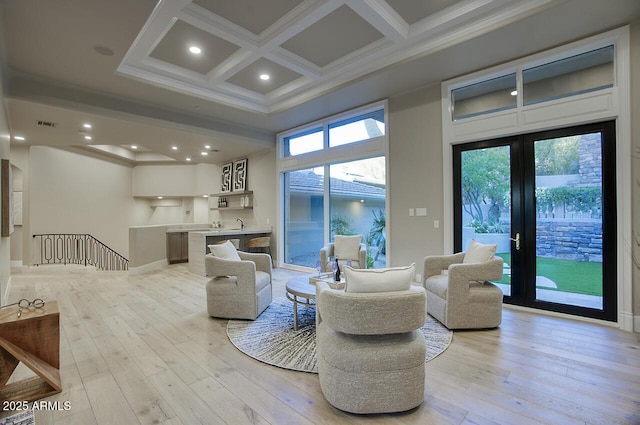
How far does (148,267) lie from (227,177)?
335 cm

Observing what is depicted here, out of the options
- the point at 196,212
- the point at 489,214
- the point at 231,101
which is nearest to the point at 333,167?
the point at 231,101

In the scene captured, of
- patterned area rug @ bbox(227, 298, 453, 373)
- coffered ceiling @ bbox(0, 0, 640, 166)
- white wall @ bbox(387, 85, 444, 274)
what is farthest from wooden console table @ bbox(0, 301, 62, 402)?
white wall @ bbox(387, 85, 444, 274)

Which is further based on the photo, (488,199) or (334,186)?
(334,186)

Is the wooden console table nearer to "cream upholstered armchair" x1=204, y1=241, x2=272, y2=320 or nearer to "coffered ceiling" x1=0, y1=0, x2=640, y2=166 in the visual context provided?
"cream upholstered armchair" x1=204, y1=241, x2=272, y2=320

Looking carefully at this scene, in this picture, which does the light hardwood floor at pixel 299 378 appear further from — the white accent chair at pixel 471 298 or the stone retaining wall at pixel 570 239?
the stone retaining wall at pixel 570 239

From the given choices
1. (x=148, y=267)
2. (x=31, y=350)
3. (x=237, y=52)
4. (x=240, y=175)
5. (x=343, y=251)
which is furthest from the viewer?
(x=240, y=175)

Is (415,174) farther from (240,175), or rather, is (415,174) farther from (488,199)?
(240,175)

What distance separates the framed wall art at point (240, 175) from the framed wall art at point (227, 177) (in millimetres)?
224

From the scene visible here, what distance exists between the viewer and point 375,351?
1.93 meters

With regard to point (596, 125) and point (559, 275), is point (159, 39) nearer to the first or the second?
point (596, 125)

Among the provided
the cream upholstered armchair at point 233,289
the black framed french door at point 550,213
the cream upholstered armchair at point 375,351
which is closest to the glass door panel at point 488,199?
the black framed french door at point 550,213

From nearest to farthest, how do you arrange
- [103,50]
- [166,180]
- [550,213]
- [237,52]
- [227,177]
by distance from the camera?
[103,50] → [550,213] → [237,52] → [227,177] → [166,180]

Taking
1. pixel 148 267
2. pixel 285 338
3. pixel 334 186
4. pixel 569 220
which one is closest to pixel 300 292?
pixel 285 338

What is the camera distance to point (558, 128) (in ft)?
12.4
